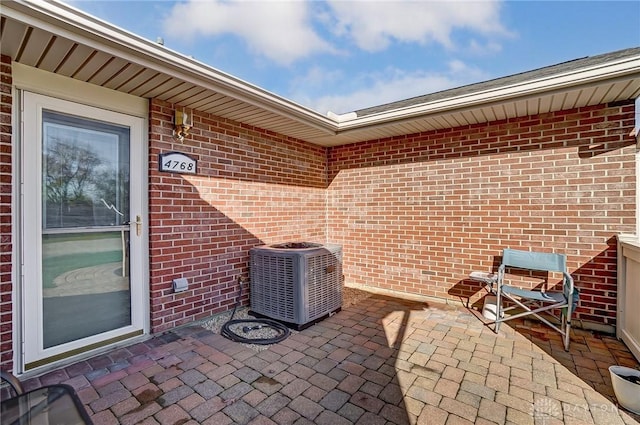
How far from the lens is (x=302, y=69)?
7.53m

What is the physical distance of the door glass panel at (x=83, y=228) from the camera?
2.51 meters

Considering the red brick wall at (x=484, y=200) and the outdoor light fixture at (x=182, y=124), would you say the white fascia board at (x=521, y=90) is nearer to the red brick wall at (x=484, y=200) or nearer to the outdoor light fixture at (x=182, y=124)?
the red brick wall at (x=484, y=200)

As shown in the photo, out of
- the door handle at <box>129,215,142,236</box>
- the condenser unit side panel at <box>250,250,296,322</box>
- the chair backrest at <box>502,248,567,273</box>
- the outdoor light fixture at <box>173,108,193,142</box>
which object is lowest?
the condenser unit side panel at <box>250,250,296,322</box>

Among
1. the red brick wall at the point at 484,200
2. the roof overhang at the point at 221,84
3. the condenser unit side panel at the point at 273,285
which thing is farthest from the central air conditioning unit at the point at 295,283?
the roof overhang at the point at 221,84

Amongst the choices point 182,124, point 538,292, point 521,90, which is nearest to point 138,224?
point 182,124

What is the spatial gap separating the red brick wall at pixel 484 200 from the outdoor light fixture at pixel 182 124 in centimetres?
261

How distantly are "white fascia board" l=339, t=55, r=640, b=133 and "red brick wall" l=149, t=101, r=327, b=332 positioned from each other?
4.90 feet

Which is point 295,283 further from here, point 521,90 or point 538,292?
point 521,90

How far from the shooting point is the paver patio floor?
75.9 inches

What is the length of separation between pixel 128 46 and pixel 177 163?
4.21ft

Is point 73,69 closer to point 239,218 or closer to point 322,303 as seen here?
point 239,218

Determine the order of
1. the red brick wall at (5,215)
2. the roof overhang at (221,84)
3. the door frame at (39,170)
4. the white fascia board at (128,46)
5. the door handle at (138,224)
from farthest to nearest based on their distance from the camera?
the door handle at (138,224), the door frame at (39,170), the red brick wall at (5,215), the roof overhang at (221,84), the white fascia board at (128,46)

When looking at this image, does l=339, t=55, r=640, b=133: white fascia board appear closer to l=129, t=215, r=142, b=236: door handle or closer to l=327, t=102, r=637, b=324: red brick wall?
l=327, t=102, r=637, b=324: red brick wall

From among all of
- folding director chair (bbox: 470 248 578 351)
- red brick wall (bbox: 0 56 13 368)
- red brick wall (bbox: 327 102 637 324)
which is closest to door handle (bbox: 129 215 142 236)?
red brick wall (bbox: 0 56 13 368)
